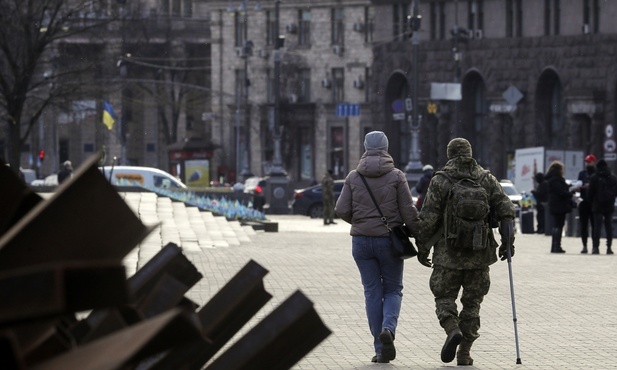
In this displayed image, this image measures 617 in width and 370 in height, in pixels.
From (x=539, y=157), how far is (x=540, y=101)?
39.0 ft

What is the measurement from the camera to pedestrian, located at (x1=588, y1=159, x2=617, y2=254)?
96.9 ft

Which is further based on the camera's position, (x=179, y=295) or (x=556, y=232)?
(x=556, y=232)

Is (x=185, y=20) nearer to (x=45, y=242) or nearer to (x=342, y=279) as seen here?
(x=342, y=279)

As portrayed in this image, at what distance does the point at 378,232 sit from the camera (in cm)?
1229

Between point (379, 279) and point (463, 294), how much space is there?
63 cm

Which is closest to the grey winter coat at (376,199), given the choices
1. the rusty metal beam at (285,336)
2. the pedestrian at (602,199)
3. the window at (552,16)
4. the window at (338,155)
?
the rusty metal beam at (285,336)

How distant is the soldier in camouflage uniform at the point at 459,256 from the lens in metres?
12.0

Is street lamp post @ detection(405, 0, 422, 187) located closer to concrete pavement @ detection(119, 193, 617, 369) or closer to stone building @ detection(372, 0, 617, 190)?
stone building @ detection(372, 0, 617, 190)

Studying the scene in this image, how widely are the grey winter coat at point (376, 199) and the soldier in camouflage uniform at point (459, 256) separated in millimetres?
160

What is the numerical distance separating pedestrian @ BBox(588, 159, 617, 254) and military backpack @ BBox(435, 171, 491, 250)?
57.7 feet

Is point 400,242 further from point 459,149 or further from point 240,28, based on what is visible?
point 240,28

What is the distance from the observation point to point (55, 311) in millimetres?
1819

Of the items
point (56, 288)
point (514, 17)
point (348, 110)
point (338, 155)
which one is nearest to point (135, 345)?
point (56, 288)

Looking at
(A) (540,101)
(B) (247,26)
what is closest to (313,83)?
(B) (247,26)
